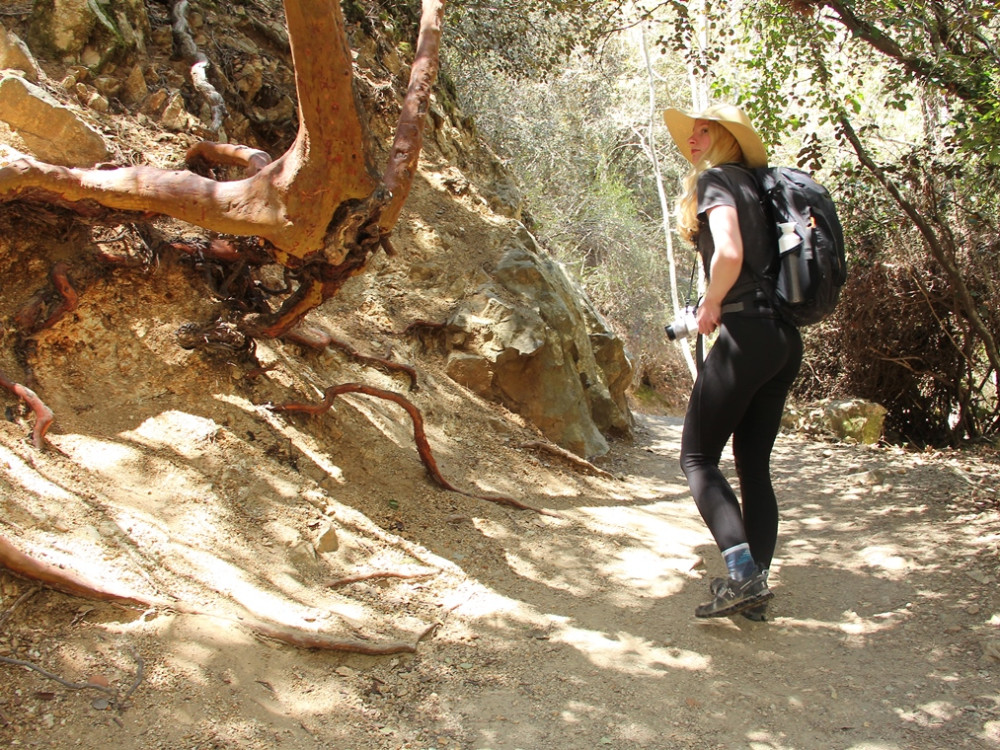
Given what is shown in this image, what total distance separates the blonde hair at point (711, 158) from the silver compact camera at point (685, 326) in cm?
35

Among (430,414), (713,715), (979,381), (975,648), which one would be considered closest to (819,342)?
(979,381)

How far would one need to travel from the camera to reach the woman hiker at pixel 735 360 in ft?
9.49

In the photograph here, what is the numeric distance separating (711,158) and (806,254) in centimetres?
58

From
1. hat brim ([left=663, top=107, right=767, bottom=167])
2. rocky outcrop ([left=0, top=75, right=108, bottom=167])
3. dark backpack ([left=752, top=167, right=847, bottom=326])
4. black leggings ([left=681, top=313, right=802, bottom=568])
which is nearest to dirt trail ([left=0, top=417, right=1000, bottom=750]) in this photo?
black leggings ([left=681, top=313, right=802, bottom=568])

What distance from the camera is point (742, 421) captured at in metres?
3.15

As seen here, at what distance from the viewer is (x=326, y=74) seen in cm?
263

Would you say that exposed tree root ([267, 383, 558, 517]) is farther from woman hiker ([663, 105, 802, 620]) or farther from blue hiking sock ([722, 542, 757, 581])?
blue hiking sock ([722, 542, 757, 581])

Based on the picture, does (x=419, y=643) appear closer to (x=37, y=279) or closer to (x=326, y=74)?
(x=326, y=74)

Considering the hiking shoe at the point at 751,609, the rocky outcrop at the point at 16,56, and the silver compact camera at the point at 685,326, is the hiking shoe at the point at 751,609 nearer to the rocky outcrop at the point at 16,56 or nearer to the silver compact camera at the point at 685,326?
the silver compact camera at the point at 685,326

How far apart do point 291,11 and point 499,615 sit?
2.37 meters

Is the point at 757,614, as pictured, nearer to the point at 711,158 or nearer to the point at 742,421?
the point at 742,421

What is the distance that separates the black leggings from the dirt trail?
0.44 metres

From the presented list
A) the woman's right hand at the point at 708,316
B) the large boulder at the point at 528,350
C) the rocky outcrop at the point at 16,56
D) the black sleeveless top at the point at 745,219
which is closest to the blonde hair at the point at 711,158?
the black sleeveless top at the point at 745,219

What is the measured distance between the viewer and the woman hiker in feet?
9.49
